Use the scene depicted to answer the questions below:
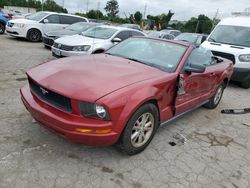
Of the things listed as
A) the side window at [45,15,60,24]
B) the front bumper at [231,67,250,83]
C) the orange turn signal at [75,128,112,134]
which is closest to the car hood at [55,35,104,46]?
the front bumper at [231,67,250,83]

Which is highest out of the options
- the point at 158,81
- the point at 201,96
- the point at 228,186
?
the point at 158,81

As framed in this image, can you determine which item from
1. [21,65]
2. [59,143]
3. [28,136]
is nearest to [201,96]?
[59,143]

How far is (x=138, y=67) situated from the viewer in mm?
3676

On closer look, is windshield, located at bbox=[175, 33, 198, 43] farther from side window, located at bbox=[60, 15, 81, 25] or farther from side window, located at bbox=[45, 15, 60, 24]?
side window, located at bbox=[45, 15, 60, 24]

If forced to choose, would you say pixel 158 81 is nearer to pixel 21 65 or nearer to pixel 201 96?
pixel 201 96

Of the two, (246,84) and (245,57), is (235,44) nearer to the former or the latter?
(245,57)

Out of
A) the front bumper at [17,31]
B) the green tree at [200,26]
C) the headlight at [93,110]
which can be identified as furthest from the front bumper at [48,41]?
the green tree at [200,26]

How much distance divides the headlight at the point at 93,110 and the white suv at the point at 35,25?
11066 millimetres

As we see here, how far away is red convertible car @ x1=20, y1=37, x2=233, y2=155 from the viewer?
2.78m

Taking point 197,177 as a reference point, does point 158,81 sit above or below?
above

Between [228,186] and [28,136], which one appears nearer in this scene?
[228,186]

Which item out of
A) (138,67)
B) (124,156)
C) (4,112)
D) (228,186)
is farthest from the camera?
(4,112)

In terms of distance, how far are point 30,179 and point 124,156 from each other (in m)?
1.20

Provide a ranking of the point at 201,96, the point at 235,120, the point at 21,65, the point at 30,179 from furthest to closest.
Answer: the point at 21,65, the point at 235,120, the point at 201,96, the point at 30,179
